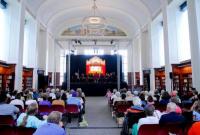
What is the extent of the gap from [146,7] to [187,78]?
6.51 meters

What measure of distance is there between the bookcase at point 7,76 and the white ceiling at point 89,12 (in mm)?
4330

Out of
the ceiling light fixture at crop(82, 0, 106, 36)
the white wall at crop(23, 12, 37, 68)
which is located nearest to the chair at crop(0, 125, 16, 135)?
the white wall at crop(23, 12, 37, 68)

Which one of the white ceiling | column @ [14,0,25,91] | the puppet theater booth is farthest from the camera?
the puppet theater booth

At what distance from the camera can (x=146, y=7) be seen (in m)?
14.7

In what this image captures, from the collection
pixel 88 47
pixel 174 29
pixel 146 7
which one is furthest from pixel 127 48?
pixel 174 29

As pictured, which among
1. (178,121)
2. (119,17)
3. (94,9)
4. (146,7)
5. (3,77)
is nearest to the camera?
(178,121)

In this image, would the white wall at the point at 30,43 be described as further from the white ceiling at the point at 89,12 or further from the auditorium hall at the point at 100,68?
the white ceiling at the point at 89,12

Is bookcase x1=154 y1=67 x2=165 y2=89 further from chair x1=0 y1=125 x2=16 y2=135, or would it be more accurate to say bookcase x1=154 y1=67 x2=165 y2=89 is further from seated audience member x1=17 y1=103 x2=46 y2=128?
chair x1=0 y1=125 x2=16 y2=135

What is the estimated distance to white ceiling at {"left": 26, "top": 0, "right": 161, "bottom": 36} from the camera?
14312 millimetres

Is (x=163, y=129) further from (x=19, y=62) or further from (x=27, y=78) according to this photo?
(x=27, y=78)

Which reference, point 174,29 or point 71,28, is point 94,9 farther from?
point 174,29

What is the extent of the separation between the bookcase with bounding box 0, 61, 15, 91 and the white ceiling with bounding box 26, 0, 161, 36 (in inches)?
170

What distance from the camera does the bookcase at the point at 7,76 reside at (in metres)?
10.3

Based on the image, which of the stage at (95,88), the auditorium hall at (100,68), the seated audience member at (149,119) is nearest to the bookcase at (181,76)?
the auditorium hall at (100,68)
